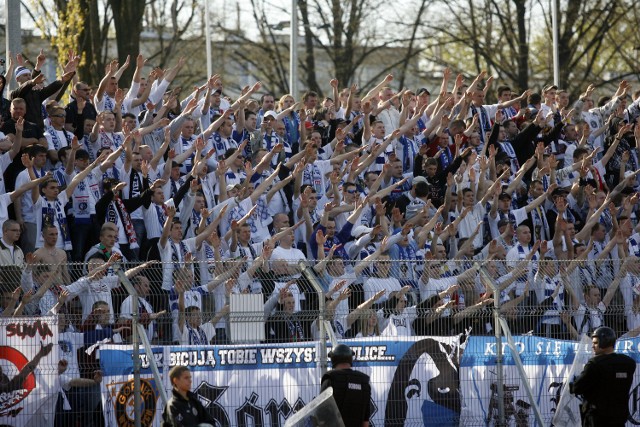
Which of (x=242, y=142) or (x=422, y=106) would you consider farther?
(x=422, y=106)

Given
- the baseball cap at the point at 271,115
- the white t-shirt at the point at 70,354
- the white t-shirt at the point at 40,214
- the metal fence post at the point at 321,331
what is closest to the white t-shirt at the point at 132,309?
the white t-shirt at the point at 70,354

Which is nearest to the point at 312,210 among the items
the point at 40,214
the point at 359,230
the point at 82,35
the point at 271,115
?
the point at 359,230

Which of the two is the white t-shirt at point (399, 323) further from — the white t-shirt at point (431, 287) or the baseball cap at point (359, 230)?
the baseball cap at point (359, 230)

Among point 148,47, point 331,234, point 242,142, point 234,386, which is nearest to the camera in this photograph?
point 234,386

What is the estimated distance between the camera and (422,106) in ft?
70.9

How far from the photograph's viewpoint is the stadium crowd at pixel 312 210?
12.3 meters

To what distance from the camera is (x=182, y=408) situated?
10.1 meters

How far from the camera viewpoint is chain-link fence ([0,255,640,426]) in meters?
11.8

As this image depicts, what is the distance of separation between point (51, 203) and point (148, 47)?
3982 cm

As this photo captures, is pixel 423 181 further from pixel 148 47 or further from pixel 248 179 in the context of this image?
pixel 148 47

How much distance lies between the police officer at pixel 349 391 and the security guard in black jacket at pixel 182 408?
1.34 metres

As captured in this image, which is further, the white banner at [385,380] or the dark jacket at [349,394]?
the white banner at [385,380]

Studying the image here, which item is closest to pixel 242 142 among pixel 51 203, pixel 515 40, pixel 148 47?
pixel 51 203

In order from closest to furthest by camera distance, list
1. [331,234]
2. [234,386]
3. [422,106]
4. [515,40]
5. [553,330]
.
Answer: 1. [234,386]
2. [553,330]
3. [331,234]
4. [422,106]
5. [515,40]
